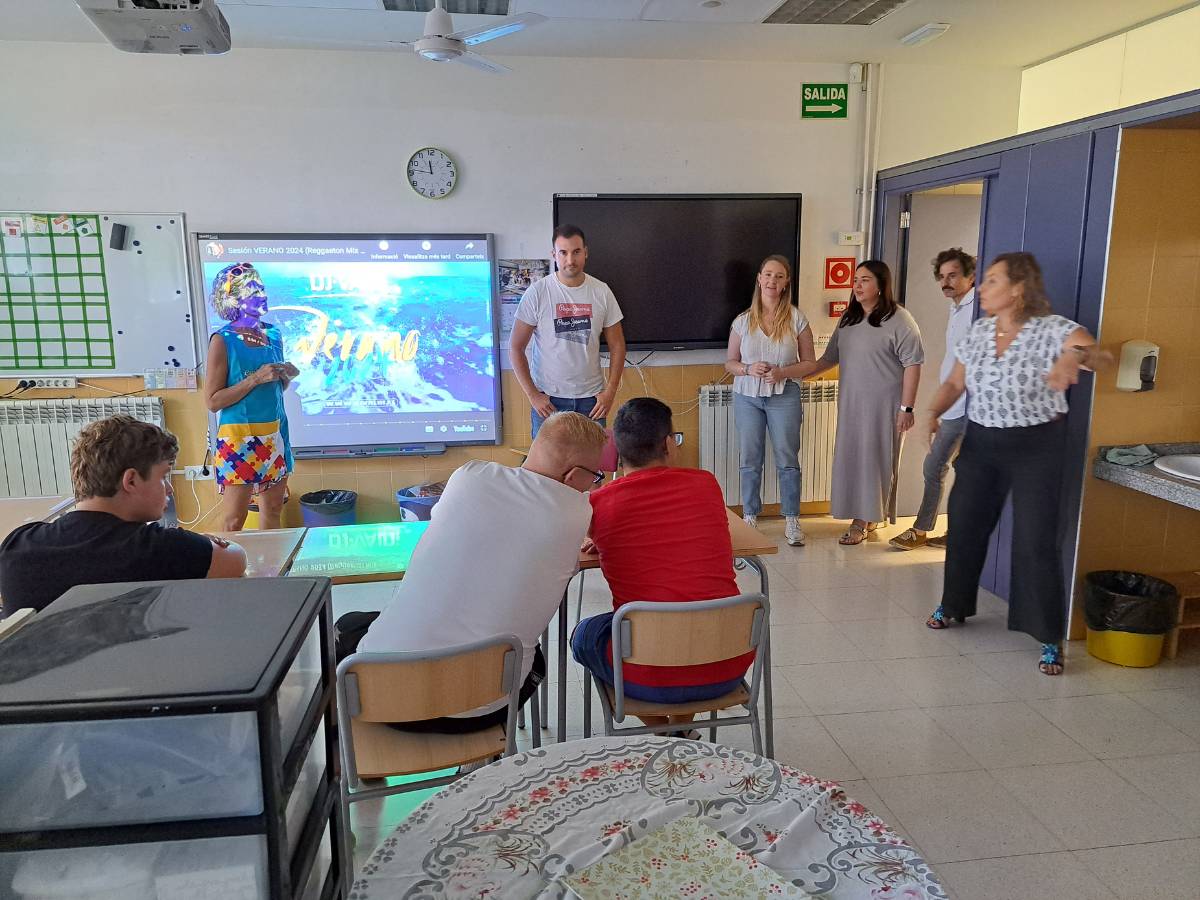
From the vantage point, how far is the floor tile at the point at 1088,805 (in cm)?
235

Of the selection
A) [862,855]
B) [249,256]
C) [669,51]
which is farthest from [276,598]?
[669,51]

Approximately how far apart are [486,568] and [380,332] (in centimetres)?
337

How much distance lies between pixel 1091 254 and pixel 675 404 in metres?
2.51

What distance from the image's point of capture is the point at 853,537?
16.6 ft

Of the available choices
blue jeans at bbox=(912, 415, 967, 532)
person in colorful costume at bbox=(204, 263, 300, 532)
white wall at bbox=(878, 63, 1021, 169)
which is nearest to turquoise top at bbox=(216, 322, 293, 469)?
person in colorful costume at bbox=(204, 263, 300, 532)

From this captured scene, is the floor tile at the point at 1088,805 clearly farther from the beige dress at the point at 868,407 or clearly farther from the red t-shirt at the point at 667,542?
the beige dress at the point at 868,407

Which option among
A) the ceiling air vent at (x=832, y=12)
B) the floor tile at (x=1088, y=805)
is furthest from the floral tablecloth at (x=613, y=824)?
the ceiling air vent at (x=832, y=12)

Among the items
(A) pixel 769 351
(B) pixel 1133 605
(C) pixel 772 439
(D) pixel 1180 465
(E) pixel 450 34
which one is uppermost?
(E) pixel 450 34

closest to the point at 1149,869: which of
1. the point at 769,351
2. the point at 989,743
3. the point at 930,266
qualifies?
the point at 989,743

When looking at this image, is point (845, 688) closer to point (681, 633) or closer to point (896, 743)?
point (896, 743)

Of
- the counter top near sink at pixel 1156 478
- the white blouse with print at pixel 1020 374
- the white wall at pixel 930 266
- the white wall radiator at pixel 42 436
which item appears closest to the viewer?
the counter top near sink at pixel 1156 478

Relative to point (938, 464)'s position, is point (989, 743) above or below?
below

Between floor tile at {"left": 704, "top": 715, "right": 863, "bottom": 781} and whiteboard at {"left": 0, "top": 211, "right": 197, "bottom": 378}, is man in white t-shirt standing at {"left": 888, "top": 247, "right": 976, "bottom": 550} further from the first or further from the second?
whiteboard at {"left": 0, "top": 211, "right": 197, "bottom": 378}

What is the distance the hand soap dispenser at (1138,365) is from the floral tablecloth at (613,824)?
2.87 m
